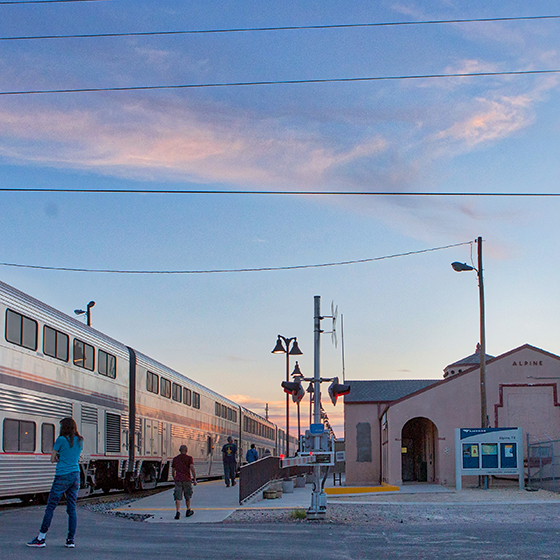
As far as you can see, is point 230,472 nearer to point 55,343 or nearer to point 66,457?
point 55,343

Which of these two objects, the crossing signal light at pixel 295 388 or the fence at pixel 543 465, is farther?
the fence at pixel 543 465

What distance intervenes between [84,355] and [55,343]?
2104 millimetres

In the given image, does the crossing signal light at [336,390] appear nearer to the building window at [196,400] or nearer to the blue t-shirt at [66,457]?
the blue t-shirt at [66,457]

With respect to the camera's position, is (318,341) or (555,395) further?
(555,395)

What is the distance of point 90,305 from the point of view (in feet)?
113

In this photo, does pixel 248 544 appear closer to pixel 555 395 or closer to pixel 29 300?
pixel 29 300

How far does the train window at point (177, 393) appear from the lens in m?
29.1

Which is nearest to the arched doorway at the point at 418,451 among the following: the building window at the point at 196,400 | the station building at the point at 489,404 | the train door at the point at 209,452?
the station building at the point at 489,404

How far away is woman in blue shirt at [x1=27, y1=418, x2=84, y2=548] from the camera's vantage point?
34.5 ft

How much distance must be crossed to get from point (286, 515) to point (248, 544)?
4.45 m

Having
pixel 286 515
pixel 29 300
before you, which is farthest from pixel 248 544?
pixel 29 300

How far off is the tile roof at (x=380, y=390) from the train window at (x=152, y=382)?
10.6 metres

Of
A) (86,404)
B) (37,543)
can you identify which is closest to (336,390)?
(37,543)

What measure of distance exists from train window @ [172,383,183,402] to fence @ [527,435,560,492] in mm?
12194
